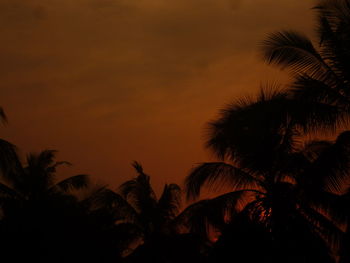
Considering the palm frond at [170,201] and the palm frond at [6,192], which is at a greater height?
the palm frond at [6,192]

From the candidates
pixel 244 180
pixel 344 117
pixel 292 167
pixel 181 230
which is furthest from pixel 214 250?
pixel 181 230

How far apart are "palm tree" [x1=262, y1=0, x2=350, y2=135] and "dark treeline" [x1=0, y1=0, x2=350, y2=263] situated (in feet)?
0.08

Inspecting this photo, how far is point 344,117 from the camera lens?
13914 millimetres

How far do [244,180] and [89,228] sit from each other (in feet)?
23.3

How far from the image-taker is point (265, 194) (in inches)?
656

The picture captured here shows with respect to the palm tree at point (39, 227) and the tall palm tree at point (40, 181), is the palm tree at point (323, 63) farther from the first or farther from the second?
the tall palm tree at point (40, 181)

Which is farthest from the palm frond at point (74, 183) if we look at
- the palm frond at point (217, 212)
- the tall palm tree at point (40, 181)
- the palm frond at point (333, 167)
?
the palm frond at point (333, 167)

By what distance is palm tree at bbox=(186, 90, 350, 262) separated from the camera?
51.3 ft

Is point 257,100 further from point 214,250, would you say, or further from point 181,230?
point 181,230

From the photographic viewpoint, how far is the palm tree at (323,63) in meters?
13.8

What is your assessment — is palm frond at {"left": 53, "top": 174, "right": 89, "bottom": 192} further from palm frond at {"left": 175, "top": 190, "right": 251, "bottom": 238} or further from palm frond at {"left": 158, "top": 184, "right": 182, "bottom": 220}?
palm frond at {"left": 175, "top": 190, "right": 251, "bottom": 238}

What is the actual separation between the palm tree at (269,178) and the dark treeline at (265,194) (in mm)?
30

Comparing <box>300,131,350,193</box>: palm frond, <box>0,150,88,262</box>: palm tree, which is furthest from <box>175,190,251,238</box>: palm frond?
<box>0,150,88,262</box>: palm tree

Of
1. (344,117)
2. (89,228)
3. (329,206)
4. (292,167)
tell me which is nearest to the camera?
(344,117)
